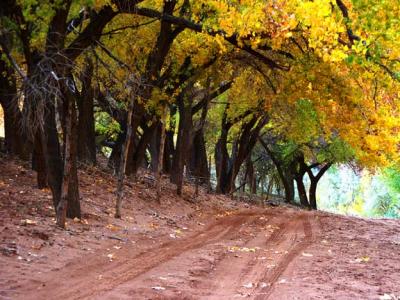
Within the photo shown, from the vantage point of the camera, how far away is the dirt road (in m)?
7.93

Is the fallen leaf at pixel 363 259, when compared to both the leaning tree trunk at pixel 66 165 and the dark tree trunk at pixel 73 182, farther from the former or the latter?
the dark tree trunk at pixel 73 182

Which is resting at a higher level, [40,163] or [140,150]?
[140,150]

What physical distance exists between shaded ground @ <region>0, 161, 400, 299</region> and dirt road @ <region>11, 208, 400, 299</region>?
2 centimetres

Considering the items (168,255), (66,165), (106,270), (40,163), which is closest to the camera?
(106,270)

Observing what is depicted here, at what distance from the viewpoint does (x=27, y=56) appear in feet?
38.1

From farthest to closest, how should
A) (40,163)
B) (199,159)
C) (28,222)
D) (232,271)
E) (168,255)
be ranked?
(199,159), (40,163), (28,222), (168,255), (232,271)

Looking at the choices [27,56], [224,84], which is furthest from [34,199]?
[224,84]

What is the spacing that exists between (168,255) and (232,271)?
5.33ft

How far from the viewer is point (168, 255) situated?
11.0 meters

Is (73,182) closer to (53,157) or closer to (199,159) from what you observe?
(53,157)

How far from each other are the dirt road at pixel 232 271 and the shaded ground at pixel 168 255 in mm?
17

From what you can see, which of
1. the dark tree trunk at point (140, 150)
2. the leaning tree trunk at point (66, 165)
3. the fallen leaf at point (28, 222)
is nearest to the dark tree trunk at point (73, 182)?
the leaning tree trunk at point (66, 165)

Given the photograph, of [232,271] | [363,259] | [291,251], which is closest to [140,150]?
[291,251]

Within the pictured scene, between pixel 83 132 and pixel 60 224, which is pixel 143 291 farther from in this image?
pixel 83 132
